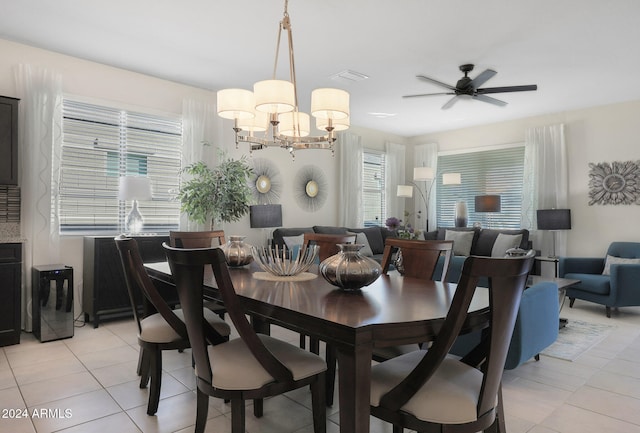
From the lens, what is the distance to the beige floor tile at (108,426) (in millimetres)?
1988

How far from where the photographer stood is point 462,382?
1473 mm

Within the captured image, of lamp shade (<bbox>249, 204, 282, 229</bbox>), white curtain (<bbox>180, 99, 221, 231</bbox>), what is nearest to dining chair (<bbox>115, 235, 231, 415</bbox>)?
white curtain (<bbox>180, 99, 221, 231</bbox>)

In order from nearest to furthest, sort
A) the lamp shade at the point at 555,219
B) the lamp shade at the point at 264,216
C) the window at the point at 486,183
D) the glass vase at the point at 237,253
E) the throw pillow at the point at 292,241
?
the glass vase at the point at 237,253 → the lamp shade at the point at 264,216 → the throw pillow at the point at 292,241 → the lamp shade at the point at 555,219 → the window at the point at 486,183

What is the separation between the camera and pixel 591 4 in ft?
9.62

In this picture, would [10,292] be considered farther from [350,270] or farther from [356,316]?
[356,316]

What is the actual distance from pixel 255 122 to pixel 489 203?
15.2 ft

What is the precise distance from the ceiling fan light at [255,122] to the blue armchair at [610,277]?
404 cm

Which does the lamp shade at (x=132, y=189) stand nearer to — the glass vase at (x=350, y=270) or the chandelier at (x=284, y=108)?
the chandelier at (x=284, y=108)

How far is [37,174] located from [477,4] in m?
3.98

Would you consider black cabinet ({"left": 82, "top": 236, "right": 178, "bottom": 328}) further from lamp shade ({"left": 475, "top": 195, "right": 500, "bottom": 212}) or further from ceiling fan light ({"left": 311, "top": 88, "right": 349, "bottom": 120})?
lamp shade ({"left": 475, "top": 195, "right": 500, "bottom": 212})

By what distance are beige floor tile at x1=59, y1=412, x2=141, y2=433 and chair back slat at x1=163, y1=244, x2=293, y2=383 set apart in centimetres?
72

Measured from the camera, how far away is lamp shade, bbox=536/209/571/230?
5.50 m

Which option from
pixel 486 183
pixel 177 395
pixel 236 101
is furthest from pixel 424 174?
pixel 177 395

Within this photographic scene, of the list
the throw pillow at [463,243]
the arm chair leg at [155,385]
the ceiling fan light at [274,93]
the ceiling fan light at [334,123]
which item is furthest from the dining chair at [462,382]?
the throw pillow at [463,243]
